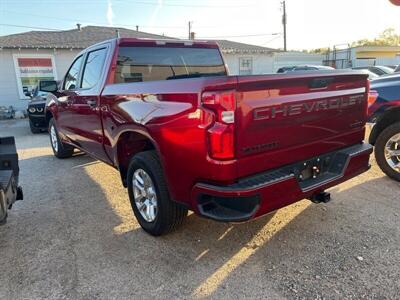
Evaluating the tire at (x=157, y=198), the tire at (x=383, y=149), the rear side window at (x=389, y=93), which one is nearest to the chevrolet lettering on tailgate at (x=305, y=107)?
the tire at (x=157, y=198)

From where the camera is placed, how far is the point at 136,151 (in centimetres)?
370

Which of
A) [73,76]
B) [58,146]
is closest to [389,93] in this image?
[73,76]

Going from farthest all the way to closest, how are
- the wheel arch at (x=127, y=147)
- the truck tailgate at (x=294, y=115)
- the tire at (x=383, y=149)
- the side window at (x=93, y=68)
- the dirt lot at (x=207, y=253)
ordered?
the tire at (x=383, y=149), the side window at (x=93, y=68), the wheel arch at (x=127, y=147), the dirt lot at (x=207, y=253), the truck tailgate at (x=294, y=115)

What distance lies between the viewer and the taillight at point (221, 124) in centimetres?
234

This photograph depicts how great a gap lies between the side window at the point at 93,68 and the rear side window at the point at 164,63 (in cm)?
33

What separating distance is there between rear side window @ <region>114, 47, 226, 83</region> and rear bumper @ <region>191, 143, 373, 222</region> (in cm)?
195

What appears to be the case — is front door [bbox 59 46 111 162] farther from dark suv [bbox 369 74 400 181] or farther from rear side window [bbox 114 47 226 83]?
dark suv [bbox 369 74 400 181]

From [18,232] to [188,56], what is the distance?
2942mm

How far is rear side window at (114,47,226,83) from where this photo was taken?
406cm

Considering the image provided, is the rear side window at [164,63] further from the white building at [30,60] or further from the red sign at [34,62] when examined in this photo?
the red sign at [34,62]

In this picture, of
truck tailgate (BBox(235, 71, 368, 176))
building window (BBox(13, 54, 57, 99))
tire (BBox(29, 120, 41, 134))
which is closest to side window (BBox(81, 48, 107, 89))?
truck tailgate (BBox(235, 71, 368, 176))

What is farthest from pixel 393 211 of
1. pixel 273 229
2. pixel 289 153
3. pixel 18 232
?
pixel 18 232

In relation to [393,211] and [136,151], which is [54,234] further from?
[393,211]

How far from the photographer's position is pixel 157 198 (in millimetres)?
3117
